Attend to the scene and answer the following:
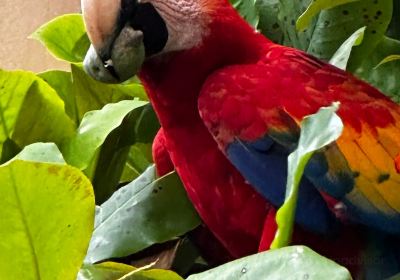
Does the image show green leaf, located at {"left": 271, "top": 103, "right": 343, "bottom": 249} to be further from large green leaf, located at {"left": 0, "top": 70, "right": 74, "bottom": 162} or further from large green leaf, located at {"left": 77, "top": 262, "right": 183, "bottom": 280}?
A: large green leaf, located at {"left": 0, "top": 70, "right": 74, "bottom": 162}

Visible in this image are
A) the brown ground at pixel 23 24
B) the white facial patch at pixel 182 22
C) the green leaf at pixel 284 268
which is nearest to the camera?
the green leaf at pixel 284 268

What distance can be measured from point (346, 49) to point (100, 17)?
0.28m

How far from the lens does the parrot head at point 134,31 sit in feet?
2.13

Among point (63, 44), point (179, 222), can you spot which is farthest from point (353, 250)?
point (63, 44)

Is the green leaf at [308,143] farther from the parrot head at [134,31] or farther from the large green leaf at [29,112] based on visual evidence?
the large green leaf at [29,112]

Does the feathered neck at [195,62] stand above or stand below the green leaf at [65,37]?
above

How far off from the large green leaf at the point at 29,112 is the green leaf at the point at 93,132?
3cm

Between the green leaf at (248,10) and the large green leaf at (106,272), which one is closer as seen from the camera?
the large green leaf at (106,272)

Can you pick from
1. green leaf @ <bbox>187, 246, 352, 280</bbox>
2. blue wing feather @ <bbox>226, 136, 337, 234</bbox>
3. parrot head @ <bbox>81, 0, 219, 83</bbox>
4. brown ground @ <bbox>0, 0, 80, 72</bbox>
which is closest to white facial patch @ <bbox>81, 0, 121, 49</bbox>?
parrot head @ <bbox>81, 0, 219, 83</bbox>

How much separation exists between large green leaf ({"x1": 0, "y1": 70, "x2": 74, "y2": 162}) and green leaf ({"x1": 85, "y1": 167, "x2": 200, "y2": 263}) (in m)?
0.10

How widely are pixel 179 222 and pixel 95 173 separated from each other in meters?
0.14

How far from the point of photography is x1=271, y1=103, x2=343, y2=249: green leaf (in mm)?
485

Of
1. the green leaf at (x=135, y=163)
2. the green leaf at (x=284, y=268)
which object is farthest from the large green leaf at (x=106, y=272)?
the green leaf at (x=135, y=163)

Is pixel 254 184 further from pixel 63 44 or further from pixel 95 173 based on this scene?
pixel 63 44
